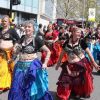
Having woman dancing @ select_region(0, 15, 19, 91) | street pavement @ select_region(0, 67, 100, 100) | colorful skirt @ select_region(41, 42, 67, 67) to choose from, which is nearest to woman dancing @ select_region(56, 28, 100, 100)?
street pavement @ select_region(0, 67, 100, 100)

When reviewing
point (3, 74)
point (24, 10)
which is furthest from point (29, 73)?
point (24, 10)

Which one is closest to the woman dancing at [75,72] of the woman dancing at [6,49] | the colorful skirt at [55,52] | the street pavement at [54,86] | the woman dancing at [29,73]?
the street pavement at [54,86]

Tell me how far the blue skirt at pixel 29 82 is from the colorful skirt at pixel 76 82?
1.20 m

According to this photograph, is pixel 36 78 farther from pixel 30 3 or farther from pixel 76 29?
pixel 30 3

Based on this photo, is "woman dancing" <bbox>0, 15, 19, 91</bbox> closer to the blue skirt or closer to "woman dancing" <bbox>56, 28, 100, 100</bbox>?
"woman dancing" <bbox>56, 28, 100, 100</bbox>

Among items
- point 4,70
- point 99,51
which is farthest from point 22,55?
point 99,51

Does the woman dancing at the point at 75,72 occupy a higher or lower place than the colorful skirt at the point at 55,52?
higher

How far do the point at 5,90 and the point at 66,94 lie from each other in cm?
182

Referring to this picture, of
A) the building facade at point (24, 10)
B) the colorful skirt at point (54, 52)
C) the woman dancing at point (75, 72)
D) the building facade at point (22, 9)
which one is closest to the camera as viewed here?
the woman dancing at point (75, 72)

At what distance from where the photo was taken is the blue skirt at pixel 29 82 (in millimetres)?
6578

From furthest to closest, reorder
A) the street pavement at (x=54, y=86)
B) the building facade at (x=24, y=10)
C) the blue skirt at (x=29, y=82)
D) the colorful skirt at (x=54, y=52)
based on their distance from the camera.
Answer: the building facade at (x=24, y=10), the colorful skirt at (x=54, y=52), the street pavement at (x=54, y=86), the blue skirt at (x=29, y=82)

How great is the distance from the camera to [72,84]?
8047mm

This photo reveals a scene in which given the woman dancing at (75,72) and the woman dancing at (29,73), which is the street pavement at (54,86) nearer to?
the woman dancing at (75,72)

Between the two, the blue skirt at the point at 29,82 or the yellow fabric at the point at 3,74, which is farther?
the yellow fabric at the point at 3,74
